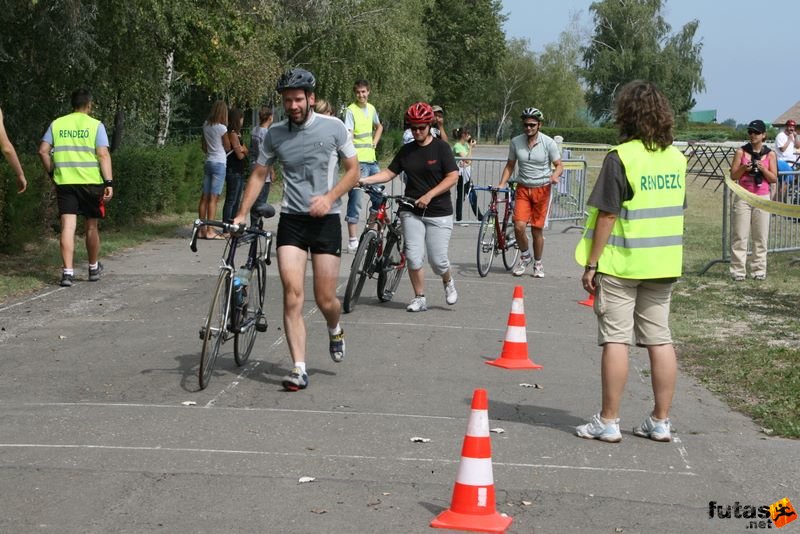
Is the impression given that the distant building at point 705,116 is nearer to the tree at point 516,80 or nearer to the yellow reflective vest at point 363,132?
the tree at point 516,80

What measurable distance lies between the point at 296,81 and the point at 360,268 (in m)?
3.87

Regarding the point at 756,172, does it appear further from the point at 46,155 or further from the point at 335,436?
the point at 335,436

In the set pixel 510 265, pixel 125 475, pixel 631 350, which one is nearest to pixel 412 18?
pixel 510 265

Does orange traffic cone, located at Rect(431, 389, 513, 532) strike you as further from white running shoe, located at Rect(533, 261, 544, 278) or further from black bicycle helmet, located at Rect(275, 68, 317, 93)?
white running shoe, located at Rect(533, 261, 544, 278)

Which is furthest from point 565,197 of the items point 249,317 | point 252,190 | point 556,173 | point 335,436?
point 335,436

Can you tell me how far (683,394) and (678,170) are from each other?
2364mm

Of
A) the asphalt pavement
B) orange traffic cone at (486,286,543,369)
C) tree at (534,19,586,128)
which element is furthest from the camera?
tree at (534,19,586,128)

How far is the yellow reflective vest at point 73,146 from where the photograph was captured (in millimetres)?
12664

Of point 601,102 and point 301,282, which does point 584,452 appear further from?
point 601,102

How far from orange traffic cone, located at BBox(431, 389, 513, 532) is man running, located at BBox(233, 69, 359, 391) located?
2793 mm

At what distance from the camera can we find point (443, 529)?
17.2 feet

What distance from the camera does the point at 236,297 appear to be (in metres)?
8.23

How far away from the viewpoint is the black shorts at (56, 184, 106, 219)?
1273 cm

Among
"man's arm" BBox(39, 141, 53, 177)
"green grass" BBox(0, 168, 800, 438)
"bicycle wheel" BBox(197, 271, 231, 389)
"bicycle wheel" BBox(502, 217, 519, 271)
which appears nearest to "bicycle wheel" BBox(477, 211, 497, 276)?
"bicycle wheel" BBox(502, 217, 519, 271)
